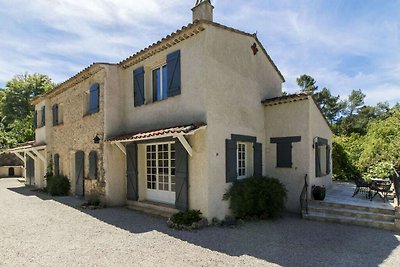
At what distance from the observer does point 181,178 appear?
343 inches

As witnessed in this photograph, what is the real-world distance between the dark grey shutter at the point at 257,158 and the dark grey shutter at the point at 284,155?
2.51ft

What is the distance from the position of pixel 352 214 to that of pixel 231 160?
14.2 feet

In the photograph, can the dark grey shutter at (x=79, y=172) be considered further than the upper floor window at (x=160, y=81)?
Yes

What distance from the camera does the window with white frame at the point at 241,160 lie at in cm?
994

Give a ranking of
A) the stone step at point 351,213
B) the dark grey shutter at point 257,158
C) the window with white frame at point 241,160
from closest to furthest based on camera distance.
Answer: the stone step at point 351,213 → the window with white frame at point 241,160 → the dark grey shutter at point 257,158

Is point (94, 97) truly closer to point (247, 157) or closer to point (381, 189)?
point (247, 157)

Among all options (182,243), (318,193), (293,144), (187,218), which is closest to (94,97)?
(187,218)

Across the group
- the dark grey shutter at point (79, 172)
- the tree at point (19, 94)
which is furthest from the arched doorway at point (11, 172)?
the dark grey shutter at point (79, 172)

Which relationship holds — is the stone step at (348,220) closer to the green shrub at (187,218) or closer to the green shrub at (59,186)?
the green shrub at (187,218)

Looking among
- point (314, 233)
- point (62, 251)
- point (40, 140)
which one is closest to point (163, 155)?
point (62, 251)

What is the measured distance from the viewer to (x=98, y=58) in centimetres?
1225

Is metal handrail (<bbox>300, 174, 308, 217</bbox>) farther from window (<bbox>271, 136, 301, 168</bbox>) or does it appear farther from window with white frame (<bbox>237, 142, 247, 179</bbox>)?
window with white frame (<bbox>237, 142, 247, 179</bbox>)

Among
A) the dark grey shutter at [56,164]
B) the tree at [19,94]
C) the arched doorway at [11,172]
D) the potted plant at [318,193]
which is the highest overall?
the tree at [19,94]

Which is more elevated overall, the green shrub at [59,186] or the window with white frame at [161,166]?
the window with white frame at [161,166]
